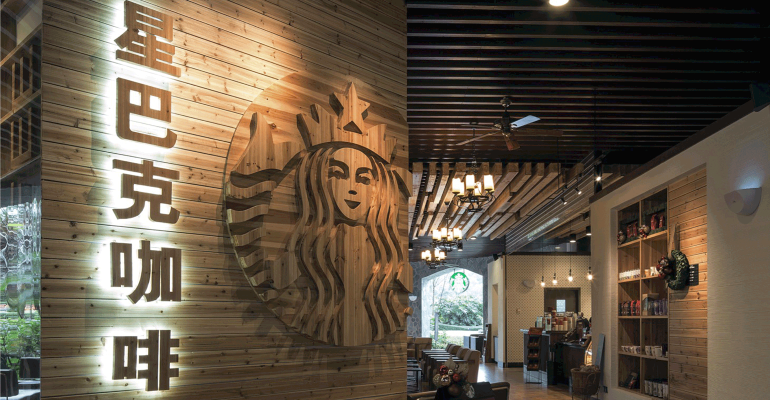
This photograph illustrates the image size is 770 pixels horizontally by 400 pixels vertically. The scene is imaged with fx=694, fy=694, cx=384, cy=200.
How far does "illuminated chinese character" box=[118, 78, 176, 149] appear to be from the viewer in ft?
10.7

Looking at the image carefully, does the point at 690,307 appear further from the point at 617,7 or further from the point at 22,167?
the point at 22,167

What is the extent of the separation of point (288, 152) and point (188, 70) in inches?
29.8

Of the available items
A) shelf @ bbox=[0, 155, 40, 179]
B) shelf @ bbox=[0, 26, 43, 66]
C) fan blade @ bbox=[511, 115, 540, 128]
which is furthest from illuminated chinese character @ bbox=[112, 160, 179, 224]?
fan blade @ bbox=[511, 115, 540, 128]

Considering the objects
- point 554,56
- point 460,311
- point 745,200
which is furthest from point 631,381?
point 460,311

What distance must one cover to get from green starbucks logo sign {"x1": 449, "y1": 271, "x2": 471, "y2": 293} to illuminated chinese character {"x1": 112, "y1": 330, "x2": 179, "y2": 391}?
23.5 meters

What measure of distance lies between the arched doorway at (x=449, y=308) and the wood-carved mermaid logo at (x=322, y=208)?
22.5m

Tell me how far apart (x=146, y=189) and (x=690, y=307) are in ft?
20.8

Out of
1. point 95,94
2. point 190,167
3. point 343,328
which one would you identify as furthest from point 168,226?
point 343,328

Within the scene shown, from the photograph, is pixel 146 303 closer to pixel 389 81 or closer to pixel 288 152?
pixel 288 152

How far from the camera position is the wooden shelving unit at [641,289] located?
877 cm

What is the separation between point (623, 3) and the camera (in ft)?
18.7

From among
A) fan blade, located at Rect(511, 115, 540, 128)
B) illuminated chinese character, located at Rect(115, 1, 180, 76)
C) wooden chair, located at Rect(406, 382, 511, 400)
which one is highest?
fan blade, located at Rect(511, 115, 540, 128)

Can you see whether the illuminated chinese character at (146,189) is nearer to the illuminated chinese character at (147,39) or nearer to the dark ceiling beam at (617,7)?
the illuminated chinese character at (147,39)

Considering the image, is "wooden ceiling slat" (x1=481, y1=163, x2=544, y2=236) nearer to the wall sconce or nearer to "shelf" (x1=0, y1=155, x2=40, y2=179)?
the wall sconce
